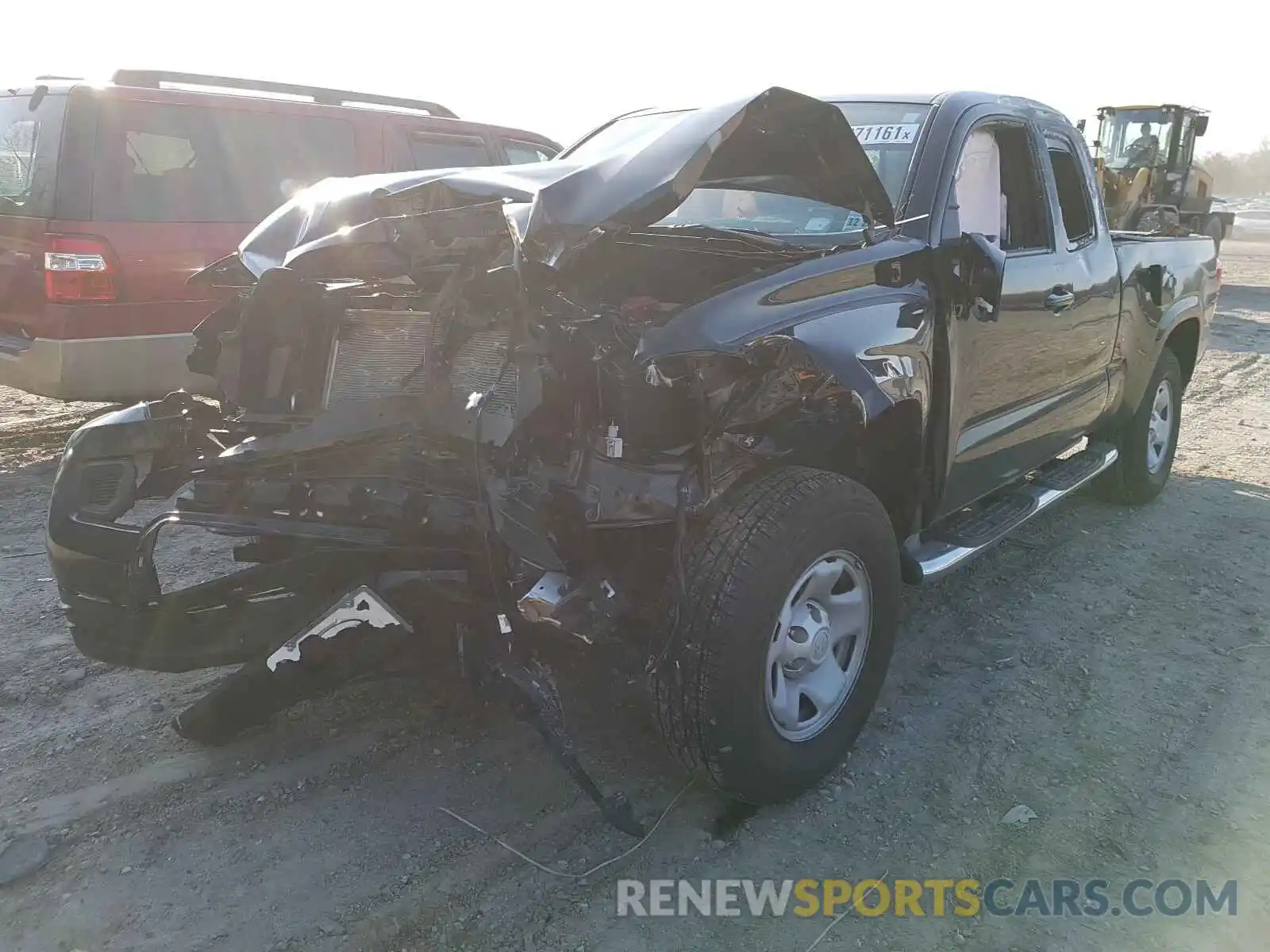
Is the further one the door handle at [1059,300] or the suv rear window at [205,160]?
→ the suv rear window at [205,160]

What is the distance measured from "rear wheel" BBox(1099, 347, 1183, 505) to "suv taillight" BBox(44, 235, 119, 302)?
563 centimetres

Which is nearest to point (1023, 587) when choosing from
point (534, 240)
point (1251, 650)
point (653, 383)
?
point (1251, 650)

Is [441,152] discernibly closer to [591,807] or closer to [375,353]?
[375,353]

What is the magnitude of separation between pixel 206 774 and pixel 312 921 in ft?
2.54

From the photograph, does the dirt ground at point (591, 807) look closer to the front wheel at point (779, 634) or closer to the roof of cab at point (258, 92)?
the front wheel at point (779, 634)

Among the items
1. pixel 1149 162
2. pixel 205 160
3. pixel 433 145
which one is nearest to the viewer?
pixel 205 160

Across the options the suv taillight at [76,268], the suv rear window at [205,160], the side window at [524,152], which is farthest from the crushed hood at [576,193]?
the side window at [524,152]

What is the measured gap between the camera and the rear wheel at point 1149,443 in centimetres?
543

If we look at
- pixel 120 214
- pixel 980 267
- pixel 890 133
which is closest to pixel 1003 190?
pixel 890 133

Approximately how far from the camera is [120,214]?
5.54m

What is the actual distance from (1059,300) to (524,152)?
5.41 metres

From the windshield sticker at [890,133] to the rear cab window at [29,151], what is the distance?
438 cm

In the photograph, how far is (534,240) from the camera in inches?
101

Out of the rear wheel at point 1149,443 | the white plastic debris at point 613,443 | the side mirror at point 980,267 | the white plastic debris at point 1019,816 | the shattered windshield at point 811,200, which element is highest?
the shattered windshield at point 811,200
